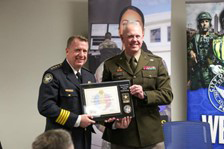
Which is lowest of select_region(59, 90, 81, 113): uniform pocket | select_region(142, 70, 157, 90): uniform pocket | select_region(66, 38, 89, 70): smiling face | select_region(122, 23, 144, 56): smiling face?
select_region(59, 90, 81, 113): uniform pocket

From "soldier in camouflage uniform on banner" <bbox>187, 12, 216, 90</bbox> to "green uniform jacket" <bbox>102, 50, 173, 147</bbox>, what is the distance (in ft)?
4.91

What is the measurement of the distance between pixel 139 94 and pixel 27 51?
7.47 feet

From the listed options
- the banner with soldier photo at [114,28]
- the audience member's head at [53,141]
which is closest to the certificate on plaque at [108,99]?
the audience member's head at [53,141]

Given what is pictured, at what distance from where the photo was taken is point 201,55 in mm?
3885

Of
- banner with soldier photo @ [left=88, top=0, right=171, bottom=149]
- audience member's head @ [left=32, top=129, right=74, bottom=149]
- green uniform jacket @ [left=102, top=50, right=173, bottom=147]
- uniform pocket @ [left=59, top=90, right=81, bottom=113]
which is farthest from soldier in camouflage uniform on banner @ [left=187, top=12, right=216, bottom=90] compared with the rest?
audience member's head @ [left=32, top=129, right=74, bottom=149]

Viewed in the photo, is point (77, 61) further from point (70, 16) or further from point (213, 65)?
point (213, 65)

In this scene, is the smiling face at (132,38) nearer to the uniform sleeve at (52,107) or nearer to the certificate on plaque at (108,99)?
the certificate on plaque at (108,99)

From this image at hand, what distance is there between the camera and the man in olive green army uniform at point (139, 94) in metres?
2.39

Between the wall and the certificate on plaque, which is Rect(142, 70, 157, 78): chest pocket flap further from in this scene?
the wall

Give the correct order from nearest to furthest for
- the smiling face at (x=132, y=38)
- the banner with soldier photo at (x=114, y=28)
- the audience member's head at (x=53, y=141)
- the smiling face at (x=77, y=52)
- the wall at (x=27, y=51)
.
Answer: the audience member's head at (x=53, y=141), the smiling face at (x=77, y=52), the smiling face at (x=132, y=38), the banner with soldier photo at (x=114, y=28), the wall at (x=27, y=51)

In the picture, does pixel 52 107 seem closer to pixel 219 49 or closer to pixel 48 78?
pixel 48 78

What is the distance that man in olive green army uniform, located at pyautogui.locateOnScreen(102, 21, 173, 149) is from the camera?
2.39m

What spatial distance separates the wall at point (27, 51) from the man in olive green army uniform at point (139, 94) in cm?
173

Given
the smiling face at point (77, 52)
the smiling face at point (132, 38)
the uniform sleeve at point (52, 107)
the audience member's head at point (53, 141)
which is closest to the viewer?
the audience member's head at point (53, 141)
